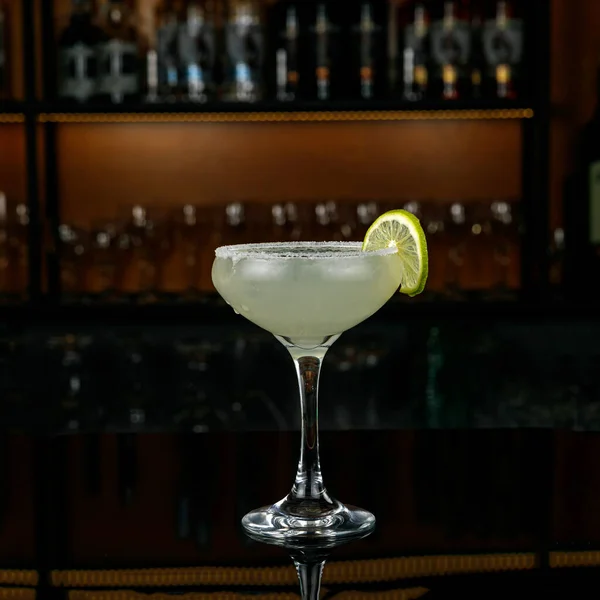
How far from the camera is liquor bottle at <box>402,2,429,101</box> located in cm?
231

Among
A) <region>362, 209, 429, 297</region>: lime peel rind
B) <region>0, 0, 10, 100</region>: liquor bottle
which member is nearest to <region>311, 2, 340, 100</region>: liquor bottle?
<region>0, 0, 10, 100</region>: liquor bottle

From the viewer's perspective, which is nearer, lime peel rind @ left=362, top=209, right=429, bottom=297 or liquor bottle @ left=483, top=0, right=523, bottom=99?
lime peel rind @ left=362, top=209, right=429, bottom=297

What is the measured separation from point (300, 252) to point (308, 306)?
0.16 ft

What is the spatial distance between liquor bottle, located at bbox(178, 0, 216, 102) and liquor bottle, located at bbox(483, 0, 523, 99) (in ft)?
2.15

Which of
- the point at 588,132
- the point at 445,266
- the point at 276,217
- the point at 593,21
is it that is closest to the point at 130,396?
the point at 276,217

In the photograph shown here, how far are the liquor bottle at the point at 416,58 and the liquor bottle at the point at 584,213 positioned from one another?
0.45 m

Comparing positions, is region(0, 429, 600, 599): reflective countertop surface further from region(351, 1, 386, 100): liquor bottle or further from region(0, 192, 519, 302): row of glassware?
region(351, 1, 386, 100): liquor bottle

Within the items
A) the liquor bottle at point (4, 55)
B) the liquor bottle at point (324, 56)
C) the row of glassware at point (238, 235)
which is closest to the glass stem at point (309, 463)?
the row of glassware at point (238, 235)

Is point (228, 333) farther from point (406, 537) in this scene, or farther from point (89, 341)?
point (406, 537)

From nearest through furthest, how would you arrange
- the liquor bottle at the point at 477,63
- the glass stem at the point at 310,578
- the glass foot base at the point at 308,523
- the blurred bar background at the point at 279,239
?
1. the glass stem at the point at 310,578
2. the glass foot base at the point at 308,523
3. the blurred bar background at the point at 279,239
4. the liquor bottle at the point at 477,63

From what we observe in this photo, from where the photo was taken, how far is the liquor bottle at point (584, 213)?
7.73 ft

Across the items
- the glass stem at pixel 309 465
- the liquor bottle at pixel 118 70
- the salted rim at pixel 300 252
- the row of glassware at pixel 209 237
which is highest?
the liquor bottle at pixel 118 70

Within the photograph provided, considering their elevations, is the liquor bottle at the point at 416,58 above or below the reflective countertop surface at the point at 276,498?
above

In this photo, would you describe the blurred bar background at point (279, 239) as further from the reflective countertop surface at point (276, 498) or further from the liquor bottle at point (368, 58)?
the reflective countertop surface at point (276, 498)
